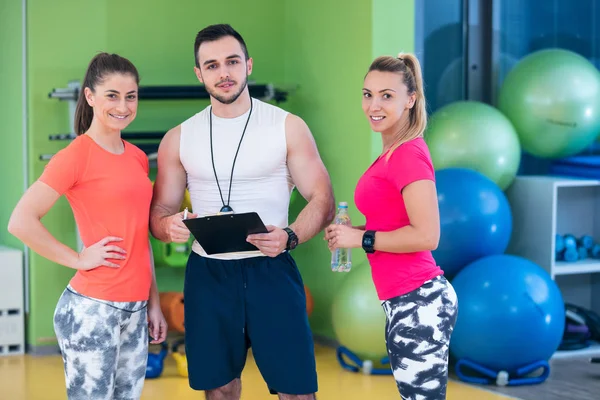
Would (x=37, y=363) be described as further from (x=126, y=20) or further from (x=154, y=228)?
(x=154, y=228)

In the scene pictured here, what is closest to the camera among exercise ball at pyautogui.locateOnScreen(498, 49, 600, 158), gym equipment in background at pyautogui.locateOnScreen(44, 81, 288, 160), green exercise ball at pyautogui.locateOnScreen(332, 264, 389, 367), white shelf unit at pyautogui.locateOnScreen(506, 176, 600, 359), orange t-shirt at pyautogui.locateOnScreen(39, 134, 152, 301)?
orange t-shirt at pyautogui.locateOnScreen(39, 134, 152, 301)

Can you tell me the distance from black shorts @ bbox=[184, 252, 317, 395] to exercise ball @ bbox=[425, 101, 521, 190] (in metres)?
2.29

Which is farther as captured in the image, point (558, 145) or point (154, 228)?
point (558, 145)

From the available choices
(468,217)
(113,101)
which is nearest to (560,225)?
(468,217)

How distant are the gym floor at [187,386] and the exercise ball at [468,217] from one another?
682 millimetres

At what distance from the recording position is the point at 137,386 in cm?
263

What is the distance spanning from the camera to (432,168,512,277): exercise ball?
14.9ft

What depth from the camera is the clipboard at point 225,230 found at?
101 inches

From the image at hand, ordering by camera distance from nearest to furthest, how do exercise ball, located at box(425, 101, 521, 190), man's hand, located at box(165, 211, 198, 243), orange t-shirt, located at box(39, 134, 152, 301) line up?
1. orange t-shirt, located at box(39, 134, 152, 301)
2. man's hand, located at box(165, 211, 198, 243)
3. exercise ball, located at box(425, 101, 521, 190)

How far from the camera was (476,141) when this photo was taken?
4.85m

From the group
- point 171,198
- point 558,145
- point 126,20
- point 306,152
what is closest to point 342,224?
point 306,152

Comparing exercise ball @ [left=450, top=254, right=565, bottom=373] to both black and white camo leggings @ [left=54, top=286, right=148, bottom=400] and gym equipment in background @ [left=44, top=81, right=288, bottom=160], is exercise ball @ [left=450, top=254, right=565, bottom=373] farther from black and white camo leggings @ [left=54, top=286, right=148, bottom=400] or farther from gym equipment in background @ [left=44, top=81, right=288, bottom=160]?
black and white camo leggings @ [left=54, top=286, right=148, bottom=400]

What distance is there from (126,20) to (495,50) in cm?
234

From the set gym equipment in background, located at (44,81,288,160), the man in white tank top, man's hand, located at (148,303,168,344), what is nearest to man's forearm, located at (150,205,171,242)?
the man in white tank top
